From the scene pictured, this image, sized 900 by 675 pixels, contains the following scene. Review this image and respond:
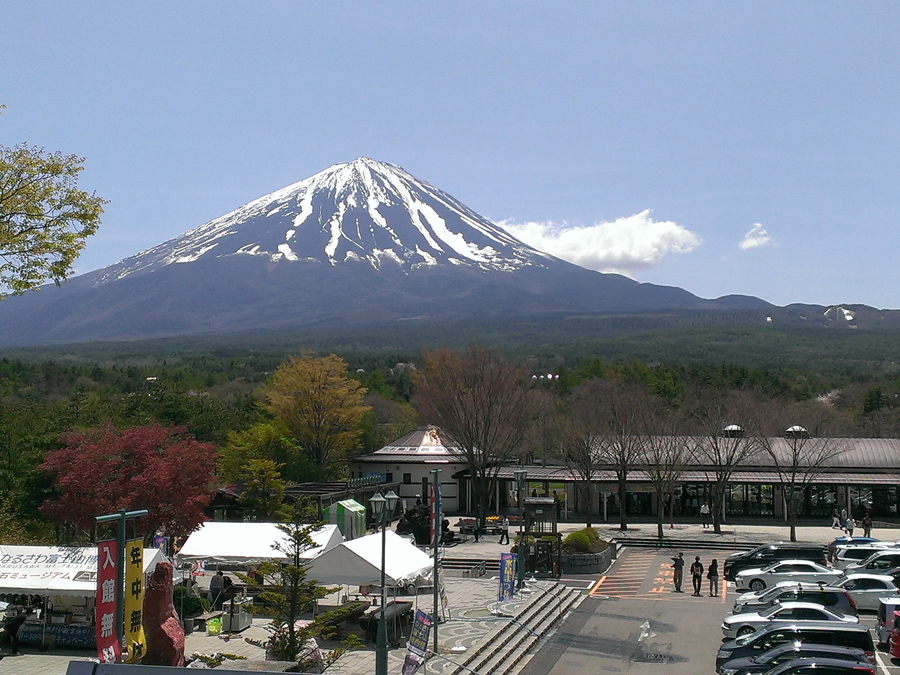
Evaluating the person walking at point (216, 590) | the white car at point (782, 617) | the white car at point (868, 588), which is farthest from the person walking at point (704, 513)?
the person walking at point (216, 590)

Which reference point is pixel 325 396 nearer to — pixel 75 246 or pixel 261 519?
pixel 261 519

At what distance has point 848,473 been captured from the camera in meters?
44.8

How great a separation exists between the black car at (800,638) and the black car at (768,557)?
35.8 ft

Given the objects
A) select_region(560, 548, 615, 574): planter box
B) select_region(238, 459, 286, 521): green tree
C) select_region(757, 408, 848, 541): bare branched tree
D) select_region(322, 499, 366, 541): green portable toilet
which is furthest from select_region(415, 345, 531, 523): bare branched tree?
select_region(757, 408, 848, 541): bare branched tree

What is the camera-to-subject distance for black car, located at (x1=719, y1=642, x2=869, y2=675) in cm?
1600

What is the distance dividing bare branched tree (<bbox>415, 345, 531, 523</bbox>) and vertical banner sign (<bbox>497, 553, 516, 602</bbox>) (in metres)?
15.0

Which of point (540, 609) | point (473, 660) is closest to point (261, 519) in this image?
point (540, 609)

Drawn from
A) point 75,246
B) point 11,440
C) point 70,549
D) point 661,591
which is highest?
point 75,246

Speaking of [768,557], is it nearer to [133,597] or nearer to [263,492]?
[263,492]

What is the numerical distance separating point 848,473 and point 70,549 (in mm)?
38071

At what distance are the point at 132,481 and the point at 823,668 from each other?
17.4 m

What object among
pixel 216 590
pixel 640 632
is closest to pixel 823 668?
pixel 640 632

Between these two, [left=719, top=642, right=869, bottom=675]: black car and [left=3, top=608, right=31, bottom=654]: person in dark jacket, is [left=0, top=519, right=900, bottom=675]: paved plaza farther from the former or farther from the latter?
[left=719, top=642, right=869, bottom=675]: black car

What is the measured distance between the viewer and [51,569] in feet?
63.9
